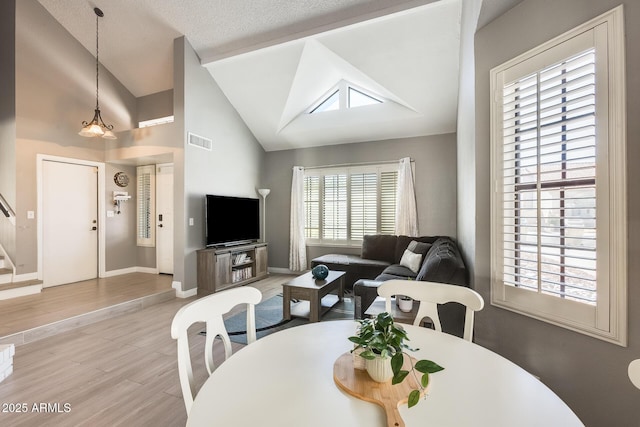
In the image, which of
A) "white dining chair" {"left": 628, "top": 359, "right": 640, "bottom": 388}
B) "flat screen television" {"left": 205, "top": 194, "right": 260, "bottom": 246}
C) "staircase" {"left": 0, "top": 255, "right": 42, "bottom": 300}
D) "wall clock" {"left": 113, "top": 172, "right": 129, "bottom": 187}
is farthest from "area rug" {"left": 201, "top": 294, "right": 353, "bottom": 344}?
"wall clock" {"left": 113, "top": 172, "right": 129, "bottom": 187}

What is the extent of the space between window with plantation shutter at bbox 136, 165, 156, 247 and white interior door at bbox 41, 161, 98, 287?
0.69 meters

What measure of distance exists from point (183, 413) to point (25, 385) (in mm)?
1348

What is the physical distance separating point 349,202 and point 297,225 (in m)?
1.19

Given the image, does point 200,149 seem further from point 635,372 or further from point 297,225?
point 635,372

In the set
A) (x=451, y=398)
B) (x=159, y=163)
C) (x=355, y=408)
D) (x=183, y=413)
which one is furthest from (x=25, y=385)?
(x=159, y=163)

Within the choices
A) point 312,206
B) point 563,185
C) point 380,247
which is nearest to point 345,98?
point 312,206

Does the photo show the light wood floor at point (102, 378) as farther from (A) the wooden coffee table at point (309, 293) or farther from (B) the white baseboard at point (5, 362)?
(A) the wooden coffee table at point (309, 293)

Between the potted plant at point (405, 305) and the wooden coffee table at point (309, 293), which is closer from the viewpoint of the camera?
the potted plant at point (405, 305)

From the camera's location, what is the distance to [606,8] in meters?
1.31

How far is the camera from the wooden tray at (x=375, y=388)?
0.76 m

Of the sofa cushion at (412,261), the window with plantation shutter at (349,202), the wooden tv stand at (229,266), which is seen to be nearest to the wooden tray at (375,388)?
the sofa cushion at (412,261)

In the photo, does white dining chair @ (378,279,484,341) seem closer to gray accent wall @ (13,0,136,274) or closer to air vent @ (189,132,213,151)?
air vent @ (189,132,213,151)

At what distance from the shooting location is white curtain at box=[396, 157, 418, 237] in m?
5.06

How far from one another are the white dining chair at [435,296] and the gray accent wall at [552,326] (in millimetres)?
519
